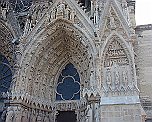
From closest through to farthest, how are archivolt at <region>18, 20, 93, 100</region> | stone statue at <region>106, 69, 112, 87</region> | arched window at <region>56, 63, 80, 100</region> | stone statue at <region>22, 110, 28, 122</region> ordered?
stone statue at <region>106, 69, 112, 87</region>
stone statue at <region>22, 110, 28, 122</region>
archivolt at <region>18, 20, 93, 100</region>
arched window at <region>56, 63, 80, 100</region>

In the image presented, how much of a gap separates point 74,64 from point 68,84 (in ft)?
2.93

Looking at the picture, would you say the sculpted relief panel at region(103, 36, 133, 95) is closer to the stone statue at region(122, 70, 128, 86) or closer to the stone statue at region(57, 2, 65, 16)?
the stone statue at region(122, 70, 128, 86)

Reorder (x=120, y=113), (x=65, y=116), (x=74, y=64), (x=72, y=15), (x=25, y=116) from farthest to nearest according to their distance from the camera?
(x=74, y=64) < (x=72, y=15) < (x=65, y=116) < (x=25, y=116) < (x=120, y=113)

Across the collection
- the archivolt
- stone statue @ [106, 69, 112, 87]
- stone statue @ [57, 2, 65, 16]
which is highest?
stone statue @ [57, 2, 65, 16]

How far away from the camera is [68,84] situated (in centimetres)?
1067

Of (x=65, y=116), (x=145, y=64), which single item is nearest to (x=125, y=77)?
(x=145, y=64)

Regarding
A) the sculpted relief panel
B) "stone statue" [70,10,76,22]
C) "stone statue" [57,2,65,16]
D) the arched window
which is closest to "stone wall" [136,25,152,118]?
the sculpted relief panel

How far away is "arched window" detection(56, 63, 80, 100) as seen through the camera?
10.4 metres

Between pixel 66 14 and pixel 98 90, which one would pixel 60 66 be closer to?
pixel 66 14

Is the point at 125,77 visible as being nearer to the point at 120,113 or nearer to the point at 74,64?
the point at 120,113

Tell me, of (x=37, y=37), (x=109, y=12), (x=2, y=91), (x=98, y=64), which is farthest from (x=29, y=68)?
(x=109, y=12)

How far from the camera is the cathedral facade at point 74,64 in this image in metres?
8.30

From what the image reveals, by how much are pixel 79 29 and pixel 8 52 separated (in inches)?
137

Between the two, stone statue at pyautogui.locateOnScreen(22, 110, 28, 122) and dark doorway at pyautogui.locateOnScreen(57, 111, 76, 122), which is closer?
stone statue at pyautogui.locateOnScreen(22, 110, 28, 122)
